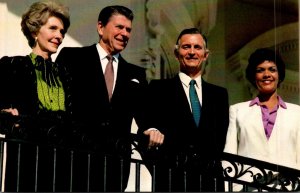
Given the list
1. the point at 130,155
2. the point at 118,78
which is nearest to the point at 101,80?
the point at 118,78

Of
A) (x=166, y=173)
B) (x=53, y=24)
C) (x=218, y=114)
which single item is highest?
(x=53, y=24)

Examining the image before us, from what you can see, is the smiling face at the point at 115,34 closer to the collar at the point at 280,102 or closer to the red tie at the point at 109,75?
the red tie at the point at 109,75

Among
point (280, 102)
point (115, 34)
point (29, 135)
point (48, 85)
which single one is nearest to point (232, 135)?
point (280, 102)

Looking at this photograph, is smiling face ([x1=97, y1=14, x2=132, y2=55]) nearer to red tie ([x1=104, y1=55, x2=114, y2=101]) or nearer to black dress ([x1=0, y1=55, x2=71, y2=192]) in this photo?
red tie ([x1=104, y1=55, x2=114, y2=101])

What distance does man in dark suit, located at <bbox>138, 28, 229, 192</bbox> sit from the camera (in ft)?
32.0

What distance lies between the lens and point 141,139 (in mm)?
9594

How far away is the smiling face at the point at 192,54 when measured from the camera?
10453 mm

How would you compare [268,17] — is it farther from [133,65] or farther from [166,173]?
[166,173]

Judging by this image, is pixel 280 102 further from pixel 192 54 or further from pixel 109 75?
pixel 109 75

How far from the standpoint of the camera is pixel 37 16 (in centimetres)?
998

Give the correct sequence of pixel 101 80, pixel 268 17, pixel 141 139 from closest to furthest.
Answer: pixel 141 139, pixel 101 80, pixel 268 17

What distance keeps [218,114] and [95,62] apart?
1413 millimetres

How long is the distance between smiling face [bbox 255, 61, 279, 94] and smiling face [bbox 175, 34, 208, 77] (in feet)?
2.04

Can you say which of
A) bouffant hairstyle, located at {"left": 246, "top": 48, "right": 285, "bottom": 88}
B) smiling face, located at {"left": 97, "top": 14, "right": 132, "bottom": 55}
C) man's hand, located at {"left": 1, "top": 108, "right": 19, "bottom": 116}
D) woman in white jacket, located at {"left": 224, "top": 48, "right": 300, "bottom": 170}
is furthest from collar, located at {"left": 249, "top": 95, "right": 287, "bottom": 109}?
man's hand, located at {"left": 1, "top": 108, "right": 19, "bottom": 116}
